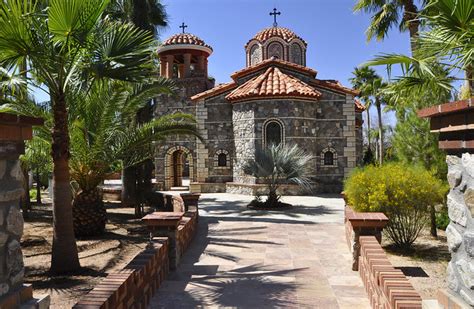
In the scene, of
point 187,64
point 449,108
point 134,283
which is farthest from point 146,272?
point 187,64

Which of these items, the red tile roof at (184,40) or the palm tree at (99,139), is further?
the red tile roof at (184,40)

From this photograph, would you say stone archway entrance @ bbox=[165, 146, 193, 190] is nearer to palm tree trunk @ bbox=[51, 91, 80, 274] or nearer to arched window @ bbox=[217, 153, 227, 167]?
arched window @ bbox=[217, 153, 227, 167]

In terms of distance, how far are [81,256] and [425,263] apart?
6382 mm

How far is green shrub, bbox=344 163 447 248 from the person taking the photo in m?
7.56

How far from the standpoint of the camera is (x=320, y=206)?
1434 cm

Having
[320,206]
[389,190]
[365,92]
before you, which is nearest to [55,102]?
[389,190]

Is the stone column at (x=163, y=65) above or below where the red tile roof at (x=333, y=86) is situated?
above

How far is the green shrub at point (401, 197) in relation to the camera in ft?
24.8

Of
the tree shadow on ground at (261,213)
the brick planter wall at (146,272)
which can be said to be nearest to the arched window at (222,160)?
the tree shadow on ground at (261,213)

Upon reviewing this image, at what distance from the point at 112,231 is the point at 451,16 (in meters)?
8.67

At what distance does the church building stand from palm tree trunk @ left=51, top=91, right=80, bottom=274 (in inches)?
445

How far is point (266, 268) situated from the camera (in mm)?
6684

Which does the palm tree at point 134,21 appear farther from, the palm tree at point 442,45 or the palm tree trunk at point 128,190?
the palm tree at point 442,45

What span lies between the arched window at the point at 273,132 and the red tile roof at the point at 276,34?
25.4 feet
